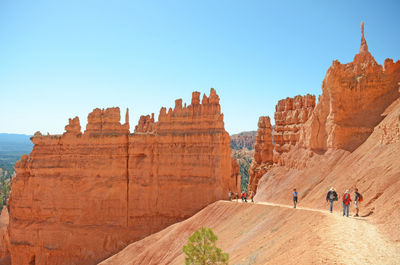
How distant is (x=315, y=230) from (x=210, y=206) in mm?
15282

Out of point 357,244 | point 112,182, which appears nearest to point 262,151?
point 112,182

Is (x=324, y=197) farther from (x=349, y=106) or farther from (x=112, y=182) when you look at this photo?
(x=112, y=182)

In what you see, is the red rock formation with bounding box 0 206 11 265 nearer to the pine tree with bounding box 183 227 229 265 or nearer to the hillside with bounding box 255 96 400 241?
the hillside with bounding box 255 96 400 241

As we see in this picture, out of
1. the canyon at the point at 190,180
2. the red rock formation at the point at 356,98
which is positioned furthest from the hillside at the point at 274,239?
the red rock formation at the point at 356,98

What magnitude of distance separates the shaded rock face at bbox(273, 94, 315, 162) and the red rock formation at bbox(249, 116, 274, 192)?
13.0 ft

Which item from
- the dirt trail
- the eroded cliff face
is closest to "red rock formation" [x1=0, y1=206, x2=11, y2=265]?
the eroded cliff face

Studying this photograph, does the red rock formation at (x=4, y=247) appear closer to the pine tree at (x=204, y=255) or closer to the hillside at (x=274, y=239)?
the hillside at (x=274, y=239)

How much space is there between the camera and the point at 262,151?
2338 inches

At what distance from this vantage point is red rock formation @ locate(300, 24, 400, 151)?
27609mm

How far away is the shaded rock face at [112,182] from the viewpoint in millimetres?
34656

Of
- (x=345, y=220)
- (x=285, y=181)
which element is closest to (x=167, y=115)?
→ (x=285, y=181)

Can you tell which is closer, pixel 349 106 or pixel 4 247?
pixel 349 106

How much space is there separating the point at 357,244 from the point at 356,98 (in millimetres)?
16484

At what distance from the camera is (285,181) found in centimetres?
3272
